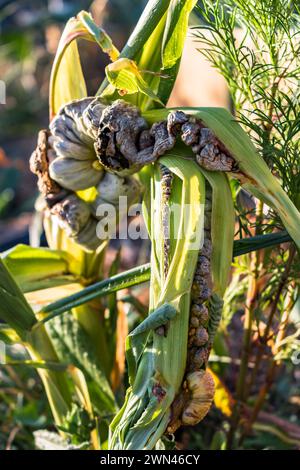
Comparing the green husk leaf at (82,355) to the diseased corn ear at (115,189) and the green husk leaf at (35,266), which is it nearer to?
the green husk leaf at (35,266)

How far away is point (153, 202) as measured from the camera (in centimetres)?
73

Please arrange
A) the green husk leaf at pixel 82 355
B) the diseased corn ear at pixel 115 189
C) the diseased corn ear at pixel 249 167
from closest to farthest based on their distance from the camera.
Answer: the diseased corn ear at pixel 249 167, the diseased corn ear at pixel 115 189, the green husk leaf at pixel 82 355

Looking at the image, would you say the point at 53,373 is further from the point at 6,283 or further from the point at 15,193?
the point at 15,193

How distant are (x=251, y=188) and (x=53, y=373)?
1.19 feet

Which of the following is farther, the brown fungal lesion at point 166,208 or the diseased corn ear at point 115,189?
the diseased corn ear at point 115,189

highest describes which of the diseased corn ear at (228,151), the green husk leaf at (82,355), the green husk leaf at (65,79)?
the green husk leaf at (65,79)

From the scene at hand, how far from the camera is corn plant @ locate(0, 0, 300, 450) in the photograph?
67cm

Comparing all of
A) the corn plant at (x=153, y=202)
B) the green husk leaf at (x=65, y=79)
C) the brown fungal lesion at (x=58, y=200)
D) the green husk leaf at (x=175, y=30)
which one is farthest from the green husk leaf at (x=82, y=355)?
the green husk leaf at (x=175, y=30)

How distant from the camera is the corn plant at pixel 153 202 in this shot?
67 centimetres

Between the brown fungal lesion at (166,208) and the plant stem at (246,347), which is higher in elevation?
the brown fungal lesion at (166,208)

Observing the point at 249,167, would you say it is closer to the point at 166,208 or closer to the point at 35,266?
the point at 166,208

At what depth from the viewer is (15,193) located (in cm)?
234

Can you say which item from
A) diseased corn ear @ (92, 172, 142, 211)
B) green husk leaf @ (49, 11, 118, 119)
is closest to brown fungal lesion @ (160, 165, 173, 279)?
diseased corn ear @ (92, 172, 142, 211)

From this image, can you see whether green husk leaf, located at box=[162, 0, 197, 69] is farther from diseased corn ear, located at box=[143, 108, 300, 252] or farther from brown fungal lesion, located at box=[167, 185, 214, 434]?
brown fungal lesion, located at box=[167, 185, 214, 434]
